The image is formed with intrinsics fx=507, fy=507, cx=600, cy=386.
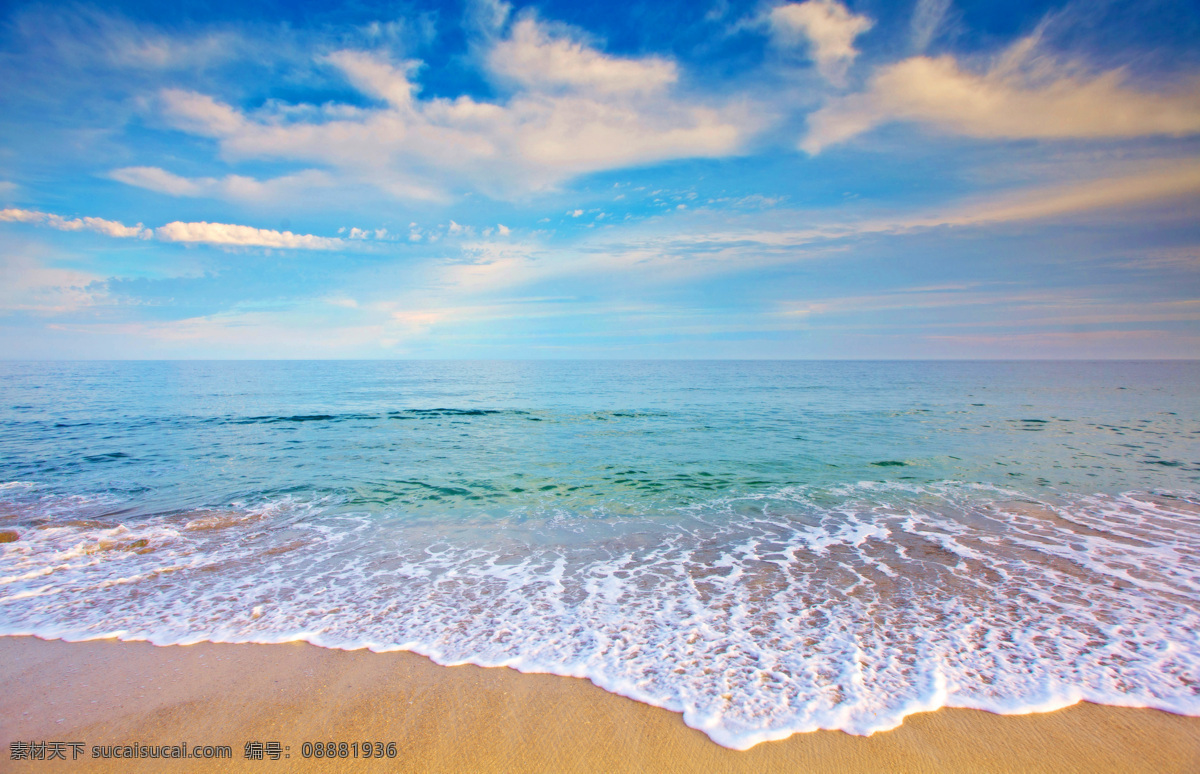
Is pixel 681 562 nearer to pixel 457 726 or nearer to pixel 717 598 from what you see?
pixel 717 598

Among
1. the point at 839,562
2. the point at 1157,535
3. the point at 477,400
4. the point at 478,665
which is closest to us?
the point at 478,665

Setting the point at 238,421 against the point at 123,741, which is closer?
the point at 123,741

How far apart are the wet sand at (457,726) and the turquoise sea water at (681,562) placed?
0.80ft

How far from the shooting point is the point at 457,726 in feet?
14.0

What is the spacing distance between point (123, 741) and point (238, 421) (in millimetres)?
Result: 26688

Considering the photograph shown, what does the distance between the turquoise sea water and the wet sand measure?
0.24 metres

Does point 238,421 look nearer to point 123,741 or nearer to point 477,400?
point 477,400

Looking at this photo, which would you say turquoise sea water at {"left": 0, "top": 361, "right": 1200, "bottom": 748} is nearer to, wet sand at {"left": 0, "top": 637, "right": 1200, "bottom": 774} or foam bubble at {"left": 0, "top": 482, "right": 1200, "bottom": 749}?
foam bubble at {"left": 0, "top": 482, "right": 1200, "bottom": 749}

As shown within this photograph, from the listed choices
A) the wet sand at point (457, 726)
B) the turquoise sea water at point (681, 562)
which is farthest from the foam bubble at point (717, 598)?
the wet sand at point (457, 726)

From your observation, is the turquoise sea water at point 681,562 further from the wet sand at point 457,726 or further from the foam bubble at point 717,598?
the wet sand at point 457,726

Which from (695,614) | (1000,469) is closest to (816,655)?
(695,614)

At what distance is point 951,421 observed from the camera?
85.9ft

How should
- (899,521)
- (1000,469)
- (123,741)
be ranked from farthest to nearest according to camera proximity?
(1000,469), (899,521), (123,741)

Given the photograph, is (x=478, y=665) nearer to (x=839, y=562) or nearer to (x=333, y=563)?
(x=333, y=563)
